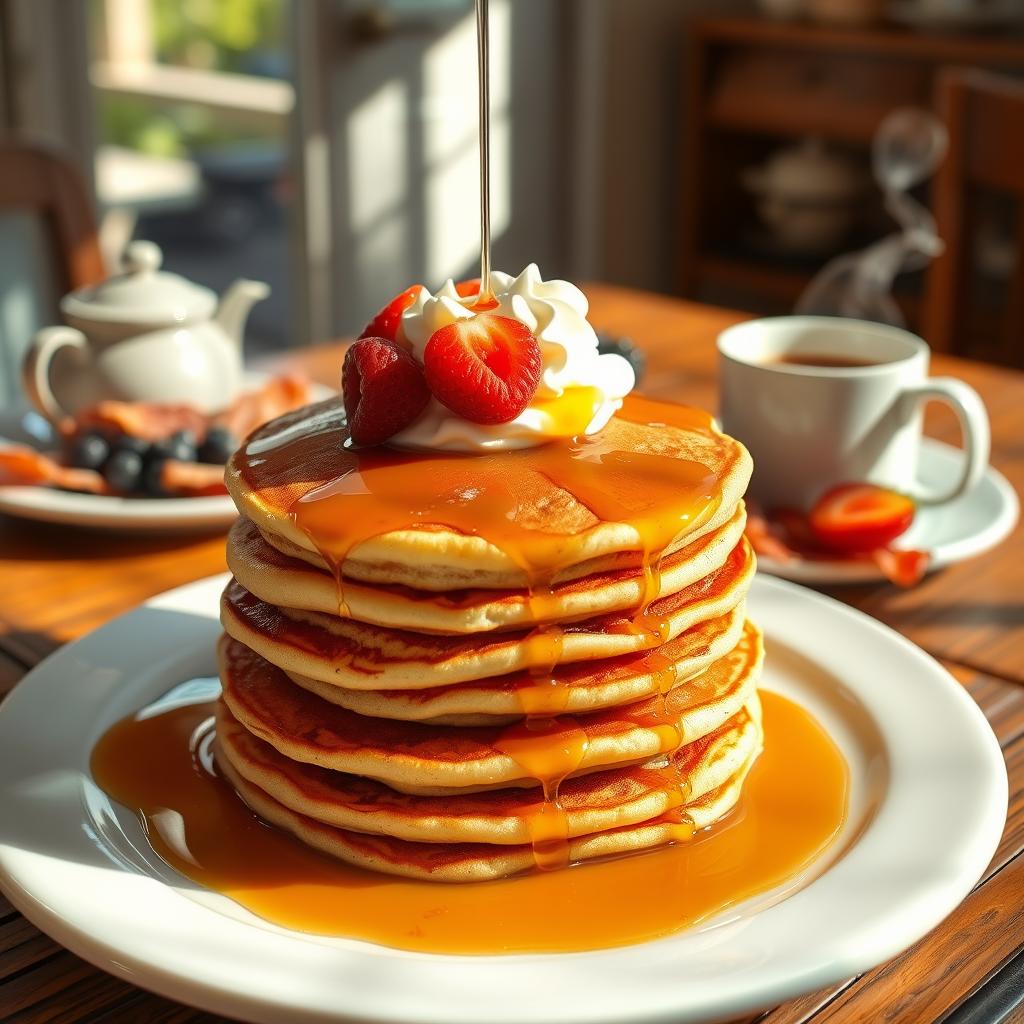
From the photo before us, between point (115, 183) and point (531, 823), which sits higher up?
point (531, 823)

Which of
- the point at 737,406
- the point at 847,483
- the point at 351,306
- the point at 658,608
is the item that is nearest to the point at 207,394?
the point at 737,406

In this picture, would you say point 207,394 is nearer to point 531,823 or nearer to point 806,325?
point 806,325

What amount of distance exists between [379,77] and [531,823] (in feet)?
11.6

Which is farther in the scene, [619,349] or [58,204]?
[58,204]

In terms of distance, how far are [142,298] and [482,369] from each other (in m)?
0.79

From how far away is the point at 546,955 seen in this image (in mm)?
642

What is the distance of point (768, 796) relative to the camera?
32.2 inches

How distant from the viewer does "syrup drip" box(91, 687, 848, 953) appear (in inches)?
26.6

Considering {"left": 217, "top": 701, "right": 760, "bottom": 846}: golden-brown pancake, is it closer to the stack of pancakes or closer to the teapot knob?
the stack of pancakes

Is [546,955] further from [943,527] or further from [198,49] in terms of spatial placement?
[198,49]

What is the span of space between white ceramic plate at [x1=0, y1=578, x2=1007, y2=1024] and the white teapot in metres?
0.55

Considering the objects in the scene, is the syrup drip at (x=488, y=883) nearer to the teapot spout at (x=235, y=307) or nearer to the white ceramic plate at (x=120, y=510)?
the white ceramic plate at (x=120, y=510)

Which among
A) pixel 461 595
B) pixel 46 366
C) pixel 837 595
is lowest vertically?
pixel 837 595

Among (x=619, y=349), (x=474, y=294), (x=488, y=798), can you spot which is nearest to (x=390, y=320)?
(x=474, y=294)
